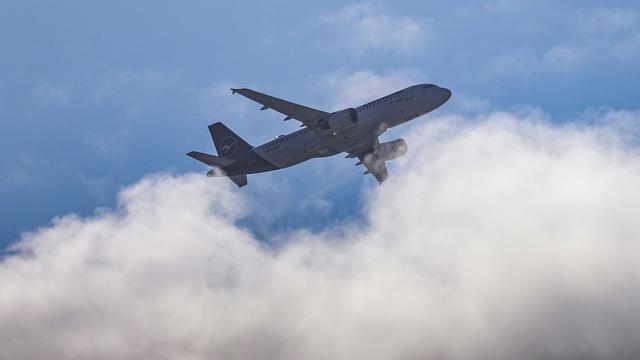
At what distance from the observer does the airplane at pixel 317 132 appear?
4117 inches

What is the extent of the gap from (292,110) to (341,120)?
6.04 meters

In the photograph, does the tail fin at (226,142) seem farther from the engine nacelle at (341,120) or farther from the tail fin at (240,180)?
the engine nacelle at (341,120)

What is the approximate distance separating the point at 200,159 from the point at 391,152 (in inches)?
1040

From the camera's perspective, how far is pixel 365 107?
347ft

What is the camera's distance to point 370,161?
12031 centimetres

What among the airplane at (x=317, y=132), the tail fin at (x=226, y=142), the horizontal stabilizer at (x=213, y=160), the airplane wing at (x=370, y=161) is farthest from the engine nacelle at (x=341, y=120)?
the horizontal stabilizer at (x=213, y=160)

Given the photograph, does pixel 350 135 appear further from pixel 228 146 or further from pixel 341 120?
pixel 228 146

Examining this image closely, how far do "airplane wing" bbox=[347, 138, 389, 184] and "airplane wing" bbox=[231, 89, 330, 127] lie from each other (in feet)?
34.0

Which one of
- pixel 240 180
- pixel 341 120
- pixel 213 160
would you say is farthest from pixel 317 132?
pixel 240 180

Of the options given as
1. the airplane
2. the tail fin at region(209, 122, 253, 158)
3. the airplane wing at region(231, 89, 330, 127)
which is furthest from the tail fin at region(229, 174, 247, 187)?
the airplane wing at region(231, 89, 330, 127)

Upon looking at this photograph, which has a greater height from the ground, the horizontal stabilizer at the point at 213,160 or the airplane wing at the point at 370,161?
the airplane wing at the point at 370,161

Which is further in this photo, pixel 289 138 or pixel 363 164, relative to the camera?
pixel 363 164

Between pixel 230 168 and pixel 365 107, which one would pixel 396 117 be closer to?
pixel 365 107

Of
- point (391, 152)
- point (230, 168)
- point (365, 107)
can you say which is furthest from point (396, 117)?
point (230, 168)
